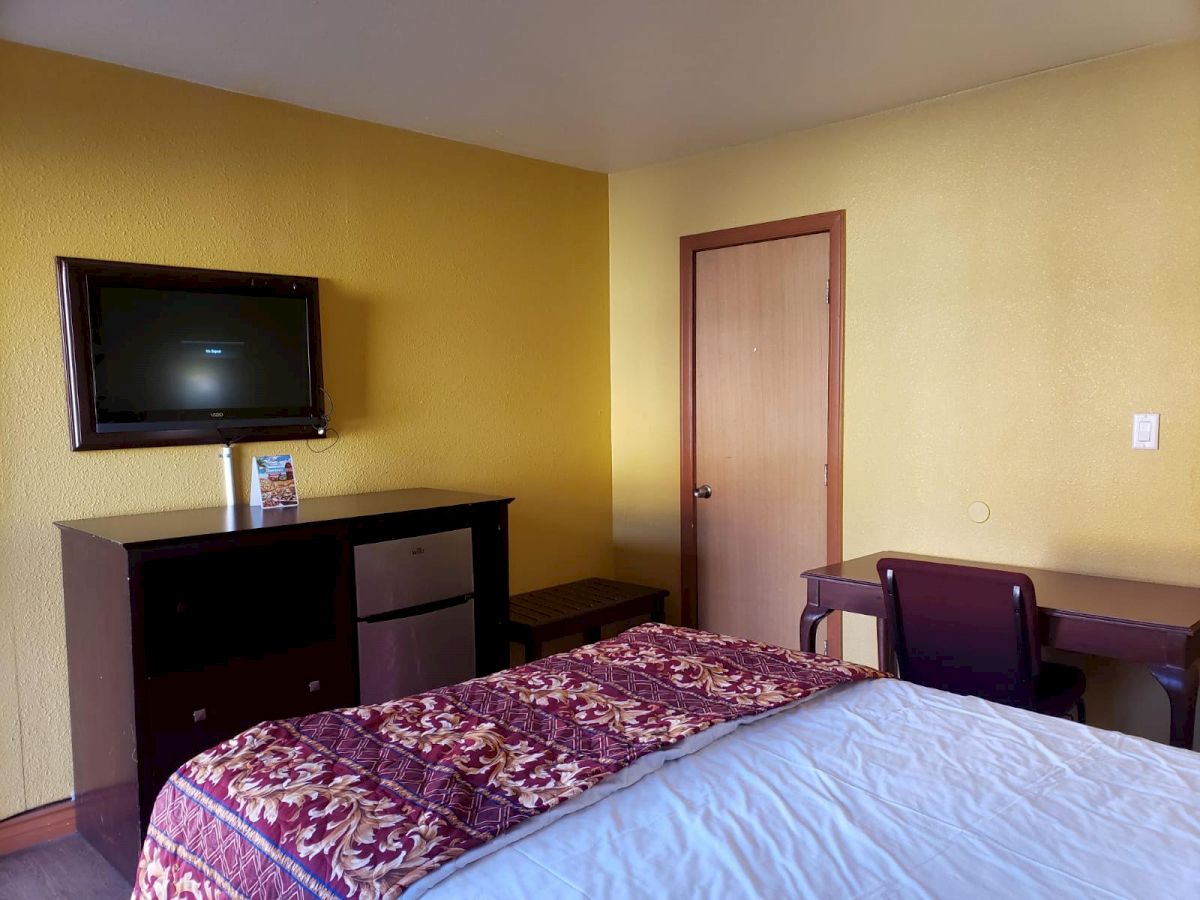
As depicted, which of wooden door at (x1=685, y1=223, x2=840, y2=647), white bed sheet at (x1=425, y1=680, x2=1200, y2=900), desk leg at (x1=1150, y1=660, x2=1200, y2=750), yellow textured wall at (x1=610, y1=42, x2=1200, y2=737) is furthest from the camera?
wooden door at (x1=685, y1=223, x2=840, y2=647)

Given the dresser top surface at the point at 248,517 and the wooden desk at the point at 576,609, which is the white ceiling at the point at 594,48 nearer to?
the dresser top surface at the point at 248,517

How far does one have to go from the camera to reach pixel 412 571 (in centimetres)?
294

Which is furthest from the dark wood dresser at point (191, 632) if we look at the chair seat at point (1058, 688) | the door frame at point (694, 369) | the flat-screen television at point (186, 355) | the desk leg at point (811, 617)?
the chair seat at point (1058, 688)

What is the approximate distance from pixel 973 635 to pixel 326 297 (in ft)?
8.14

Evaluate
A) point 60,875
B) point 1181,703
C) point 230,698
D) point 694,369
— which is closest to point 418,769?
point 230,698

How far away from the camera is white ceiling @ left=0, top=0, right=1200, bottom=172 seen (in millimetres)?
2428

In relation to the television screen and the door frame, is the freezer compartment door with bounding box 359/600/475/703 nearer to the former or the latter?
the television screen

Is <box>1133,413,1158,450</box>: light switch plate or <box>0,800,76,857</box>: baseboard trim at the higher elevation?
<box>1133,413,1158,450</box>: light switch plate

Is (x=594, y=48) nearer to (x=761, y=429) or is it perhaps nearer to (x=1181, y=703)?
(x=761, y=429)

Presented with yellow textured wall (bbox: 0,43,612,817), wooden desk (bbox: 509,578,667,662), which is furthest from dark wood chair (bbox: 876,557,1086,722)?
yellow textured wall (bbox: 0,43,612,817)

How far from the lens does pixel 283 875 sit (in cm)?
123

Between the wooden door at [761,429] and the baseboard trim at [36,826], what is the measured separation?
2576 mm

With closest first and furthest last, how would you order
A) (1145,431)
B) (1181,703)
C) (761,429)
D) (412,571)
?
(1181,703), (1145,431), (412,571), (761,429)

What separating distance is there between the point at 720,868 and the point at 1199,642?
1.85 m
